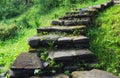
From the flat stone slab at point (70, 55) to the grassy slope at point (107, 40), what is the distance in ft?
0.90

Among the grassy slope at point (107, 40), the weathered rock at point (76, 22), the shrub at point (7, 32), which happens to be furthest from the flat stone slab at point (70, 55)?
the shrub at point (7, 32)

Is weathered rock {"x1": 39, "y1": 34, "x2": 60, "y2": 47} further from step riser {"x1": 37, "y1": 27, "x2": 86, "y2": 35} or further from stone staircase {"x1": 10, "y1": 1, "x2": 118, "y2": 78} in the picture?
step riser {"x1": 37, "y1": 27, "x2": 86, "y2": 35}

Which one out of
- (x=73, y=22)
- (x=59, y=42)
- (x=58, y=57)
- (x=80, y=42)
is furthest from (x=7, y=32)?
(x=58, y=57)

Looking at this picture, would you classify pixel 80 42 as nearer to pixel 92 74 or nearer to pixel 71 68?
pixel 71 68

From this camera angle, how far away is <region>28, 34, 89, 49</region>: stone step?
5.12 meters

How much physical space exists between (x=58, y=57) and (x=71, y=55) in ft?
0.74

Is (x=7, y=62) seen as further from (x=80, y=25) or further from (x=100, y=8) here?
(x=100, y=8)

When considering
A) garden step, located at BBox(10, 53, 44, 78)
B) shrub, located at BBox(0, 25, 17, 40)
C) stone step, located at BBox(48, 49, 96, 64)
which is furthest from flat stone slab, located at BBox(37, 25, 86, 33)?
shrub, located at BBox(0, 25, 17, 40)

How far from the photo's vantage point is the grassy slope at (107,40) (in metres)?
4.88

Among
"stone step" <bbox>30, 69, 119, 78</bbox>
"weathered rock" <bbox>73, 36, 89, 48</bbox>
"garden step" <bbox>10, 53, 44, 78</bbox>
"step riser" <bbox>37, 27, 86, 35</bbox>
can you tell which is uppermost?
"step riser" <bbox>37, 27, 86, 35</bbox>

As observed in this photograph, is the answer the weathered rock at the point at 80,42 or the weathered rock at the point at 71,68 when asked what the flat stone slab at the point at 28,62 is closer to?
the weathered rock at the point at 71,68

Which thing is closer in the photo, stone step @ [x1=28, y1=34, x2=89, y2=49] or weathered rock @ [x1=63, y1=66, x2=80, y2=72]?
weathered rock @ [x1=63, y1=66, x2=80, y2=72]

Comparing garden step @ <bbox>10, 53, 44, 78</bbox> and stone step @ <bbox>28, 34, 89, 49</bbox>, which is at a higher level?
stone step @ <bbox>28, 34, 89, 49</bbox>

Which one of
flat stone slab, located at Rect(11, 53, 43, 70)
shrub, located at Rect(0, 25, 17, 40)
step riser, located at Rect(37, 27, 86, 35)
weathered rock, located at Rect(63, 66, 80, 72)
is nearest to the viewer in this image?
flat stone slab, located at Rect(11, 53, 43, 70)
